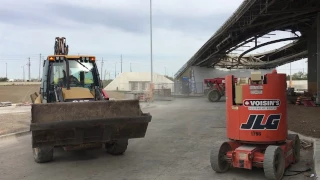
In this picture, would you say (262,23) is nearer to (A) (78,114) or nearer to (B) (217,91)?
(B) (217,91)

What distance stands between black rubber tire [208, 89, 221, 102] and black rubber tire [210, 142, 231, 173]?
26.4m

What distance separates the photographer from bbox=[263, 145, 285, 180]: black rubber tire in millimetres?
6352

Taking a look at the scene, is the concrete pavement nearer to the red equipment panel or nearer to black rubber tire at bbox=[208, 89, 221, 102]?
the red equipment panel

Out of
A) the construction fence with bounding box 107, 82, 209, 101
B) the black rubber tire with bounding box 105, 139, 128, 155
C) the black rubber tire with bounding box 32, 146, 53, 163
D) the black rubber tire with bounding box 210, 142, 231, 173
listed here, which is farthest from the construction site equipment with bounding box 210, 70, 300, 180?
the construction fence with bounding box 107, 82, 209, 101

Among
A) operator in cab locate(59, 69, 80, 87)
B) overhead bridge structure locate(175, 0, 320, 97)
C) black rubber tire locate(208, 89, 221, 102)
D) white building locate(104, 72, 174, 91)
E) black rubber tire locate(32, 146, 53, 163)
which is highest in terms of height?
overhead bridge structure locate(175, 0, 320, 97)

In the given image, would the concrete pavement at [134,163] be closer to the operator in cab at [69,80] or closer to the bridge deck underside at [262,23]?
the operator in cab at [69,80]

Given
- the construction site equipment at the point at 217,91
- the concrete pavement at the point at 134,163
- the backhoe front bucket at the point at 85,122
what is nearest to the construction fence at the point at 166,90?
the construction site equipment at the point at 217,91

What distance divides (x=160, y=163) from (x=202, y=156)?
133cm

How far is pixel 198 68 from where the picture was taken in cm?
6856

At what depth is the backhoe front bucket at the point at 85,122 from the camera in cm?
713

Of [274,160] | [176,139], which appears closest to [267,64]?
[176,139]

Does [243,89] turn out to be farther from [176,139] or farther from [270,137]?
[176,139]

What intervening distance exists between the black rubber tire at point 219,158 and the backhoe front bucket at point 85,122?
1.78 m

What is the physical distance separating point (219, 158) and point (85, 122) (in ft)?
9.43
